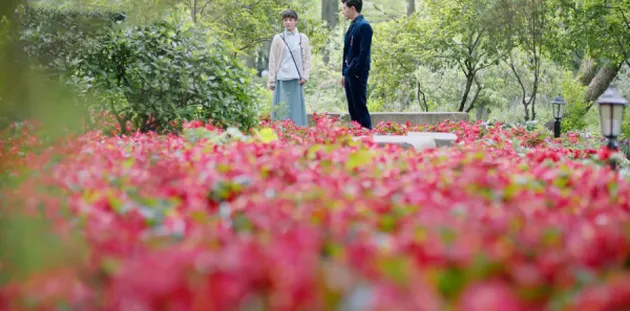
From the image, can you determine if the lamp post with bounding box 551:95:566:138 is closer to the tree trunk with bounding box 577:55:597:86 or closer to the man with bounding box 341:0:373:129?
the man with bounding box 341:0:373:129

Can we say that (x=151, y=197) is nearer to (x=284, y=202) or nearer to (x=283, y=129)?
(x=284, y=202)

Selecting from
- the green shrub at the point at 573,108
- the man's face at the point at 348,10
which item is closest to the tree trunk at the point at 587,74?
the green shrub at the point at 573,108

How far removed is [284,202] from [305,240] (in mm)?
702

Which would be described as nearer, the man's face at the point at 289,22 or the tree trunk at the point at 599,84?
the man's face at the point at 289,22

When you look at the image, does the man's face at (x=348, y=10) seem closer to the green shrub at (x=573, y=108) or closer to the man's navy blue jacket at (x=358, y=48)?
the man's navy blue jacket at (x=358, y=48)

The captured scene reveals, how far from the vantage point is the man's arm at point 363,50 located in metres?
9.02

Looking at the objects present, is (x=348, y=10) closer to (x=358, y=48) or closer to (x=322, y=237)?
(x=358, y=48)

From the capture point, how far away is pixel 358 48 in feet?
Result: 30.2

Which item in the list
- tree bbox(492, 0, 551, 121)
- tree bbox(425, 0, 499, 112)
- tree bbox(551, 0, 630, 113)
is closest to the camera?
tree bbox(551, 0, 630, 113)

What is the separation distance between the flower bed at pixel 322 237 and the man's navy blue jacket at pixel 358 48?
19.4 feet

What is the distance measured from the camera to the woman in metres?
10.5

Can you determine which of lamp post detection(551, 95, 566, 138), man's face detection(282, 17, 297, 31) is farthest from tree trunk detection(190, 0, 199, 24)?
lamp post detection(551, 95, 566, 138)

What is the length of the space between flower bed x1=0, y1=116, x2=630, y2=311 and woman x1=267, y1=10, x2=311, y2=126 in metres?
7.40

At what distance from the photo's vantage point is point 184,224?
2.03 metres
